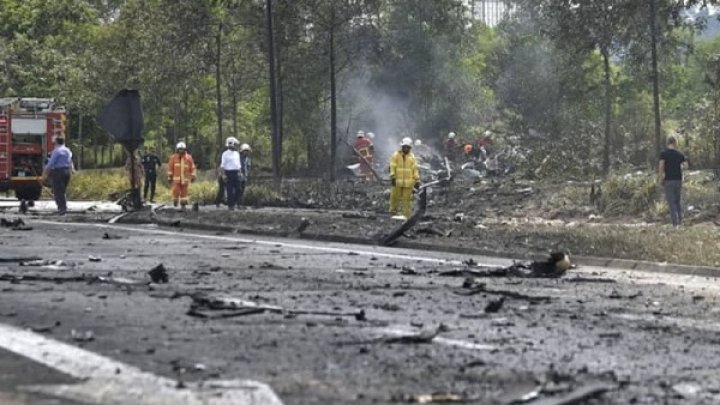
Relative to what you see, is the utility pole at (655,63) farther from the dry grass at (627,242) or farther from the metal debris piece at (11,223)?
the metal debris piece at (11,223)

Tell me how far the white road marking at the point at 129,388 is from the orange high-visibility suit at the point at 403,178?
1954 centimetres

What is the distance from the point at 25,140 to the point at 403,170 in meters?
19.3

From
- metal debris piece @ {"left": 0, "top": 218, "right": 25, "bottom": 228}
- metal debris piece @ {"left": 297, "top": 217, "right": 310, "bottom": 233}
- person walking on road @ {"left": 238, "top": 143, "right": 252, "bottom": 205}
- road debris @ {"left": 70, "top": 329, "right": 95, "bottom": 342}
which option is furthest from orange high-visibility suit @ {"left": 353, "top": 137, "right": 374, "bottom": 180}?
road debris @ {"left": 70, "top": 329, "right": 95, "bottom": 342}

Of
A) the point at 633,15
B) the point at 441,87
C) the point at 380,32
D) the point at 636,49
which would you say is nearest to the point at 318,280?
the point at 633,15

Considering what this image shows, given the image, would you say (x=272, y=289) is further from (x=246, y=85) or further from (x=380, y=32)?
(x=246, y=85)

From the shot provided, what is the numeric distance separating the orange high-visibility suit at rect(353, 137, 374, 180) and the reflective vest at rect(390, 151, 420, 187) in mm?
17933

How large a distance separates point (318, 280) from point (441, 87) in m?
49.4

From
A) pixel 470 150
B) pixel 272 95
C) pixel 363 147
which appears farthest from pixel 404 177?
pixel 470 150

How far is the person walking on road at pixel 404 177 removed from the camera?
28.8 m

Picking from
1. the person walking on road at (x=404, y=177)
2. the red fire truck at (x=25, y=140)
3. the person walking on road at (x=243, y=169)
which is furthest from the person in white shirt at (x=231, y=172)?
the red fire truck at (x=25, y=140)

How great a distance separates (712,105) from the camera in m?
38.4

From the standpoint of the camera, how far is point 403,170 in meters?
28.8

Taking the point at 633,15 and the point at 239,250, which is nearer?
the point at 239,250

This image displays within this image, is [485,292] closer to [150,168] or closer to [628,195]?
[628,195]
